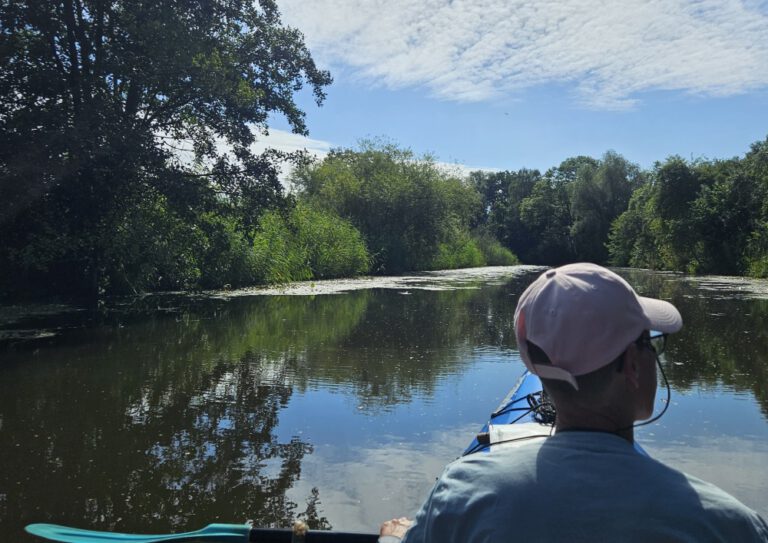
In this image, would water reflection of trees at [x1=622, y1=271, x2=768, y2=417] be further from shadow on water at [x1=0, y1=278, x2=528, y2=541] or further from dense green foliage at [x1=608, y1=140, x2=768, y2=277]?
dense green foliage at [x1=608, y1=140, x2=768, y2=277]

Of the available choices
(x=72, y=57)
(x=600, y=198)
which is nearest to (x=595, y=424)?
(x=72, y=57)

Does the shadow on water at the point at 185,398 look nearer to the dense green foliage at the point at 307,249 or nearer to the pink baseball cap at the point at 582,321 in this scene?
the pink baseball cap at the point at 582,321

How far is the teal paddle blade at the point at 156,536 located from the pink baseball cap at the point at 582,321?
59.9 inches

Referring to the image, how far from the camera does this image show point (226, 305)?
12008 mm

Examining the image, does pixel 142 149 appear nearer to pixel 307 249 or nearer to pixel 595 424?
pixel 307 249

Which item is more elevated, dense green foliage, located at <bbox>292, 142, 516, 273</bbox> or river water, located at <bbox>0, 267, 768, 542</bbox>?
dense green foliage, located at <bbox>292, 142, 516, 273</bbox>

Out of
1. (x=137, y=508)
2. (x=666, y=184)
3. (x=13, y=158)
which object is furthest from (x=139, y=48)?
(x=666, y=184)

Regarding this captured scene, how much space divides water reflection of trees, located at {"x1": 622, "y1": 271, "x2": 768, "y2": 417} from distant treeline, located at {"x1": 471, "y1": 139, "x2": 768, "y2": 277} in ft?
46.4

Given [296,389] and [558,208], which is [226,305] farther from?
[558,208]

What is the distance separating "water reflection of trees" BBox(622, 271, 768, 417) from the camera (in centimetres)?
584

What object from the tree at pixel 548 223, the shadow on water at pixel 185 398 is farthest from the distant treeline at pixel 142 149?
the tree at pixel 548 223

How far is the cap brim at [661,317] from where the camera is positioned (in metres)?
1.08

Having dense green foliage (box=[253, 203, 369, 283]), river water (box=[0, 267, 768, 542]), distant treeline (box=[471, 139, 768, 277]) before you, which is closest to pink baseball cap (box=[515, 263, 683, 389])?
river water (box=[0, 267, 768, 542])

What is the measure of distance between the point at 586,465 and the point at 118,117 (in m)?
11.1
